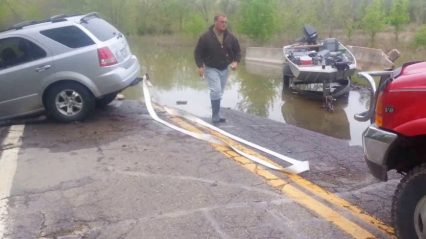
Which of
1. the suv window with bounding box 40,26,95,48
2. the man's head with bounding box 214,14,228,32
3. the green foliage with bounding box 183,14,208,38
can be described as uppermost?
the man's head with bounding box 214,14,228,32

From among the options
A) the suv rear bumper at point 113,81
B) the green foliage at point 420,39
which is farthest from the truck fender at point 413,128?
the green foliage at point 420,39

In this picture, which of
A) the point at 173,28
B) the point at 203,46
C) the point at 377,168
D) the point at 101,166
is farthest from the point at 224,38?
the point at 173,28

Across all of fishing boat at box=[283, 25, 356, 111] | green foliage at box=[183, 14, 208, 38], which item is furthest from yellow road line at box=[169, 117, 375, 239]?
green foliage at box=[183, 14, 208, 38]

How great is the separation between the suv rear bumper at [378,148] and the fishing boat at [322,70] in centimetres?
974

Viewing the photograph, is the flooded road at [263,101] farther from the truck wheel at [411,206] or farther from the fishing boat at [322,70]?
the truck wheel at [411,206]

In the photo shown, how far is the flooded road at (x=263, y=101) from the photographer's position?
1129cm

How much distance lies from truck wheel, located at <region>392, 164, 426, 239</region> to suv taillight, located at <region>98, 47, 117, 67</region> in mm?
5615

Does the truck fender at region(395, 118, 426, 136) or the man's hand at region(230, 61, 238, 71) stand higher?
the truck fender at region(395, 118, 426, 136)

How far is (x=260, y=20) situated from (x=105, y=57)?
26250mm

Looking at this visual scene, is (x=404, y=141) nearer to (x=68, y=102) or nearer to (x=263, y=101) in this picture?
(x=68, y=102)

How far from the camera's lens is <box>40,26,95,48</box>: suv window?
779cm

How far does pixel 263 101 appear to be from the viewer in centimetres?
1477

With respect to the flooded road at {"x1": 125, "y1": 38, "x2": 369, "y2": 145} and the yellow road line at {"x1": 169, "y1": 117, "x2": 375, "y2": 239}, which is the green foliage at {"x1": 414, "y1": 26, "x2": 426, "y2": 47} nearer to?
the flooded road at {"x1": 125, "y1": 38, "x2": 369, "y2": 145}

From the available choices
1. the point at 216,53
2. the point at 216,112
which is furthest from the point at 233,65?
the point at 216,112
